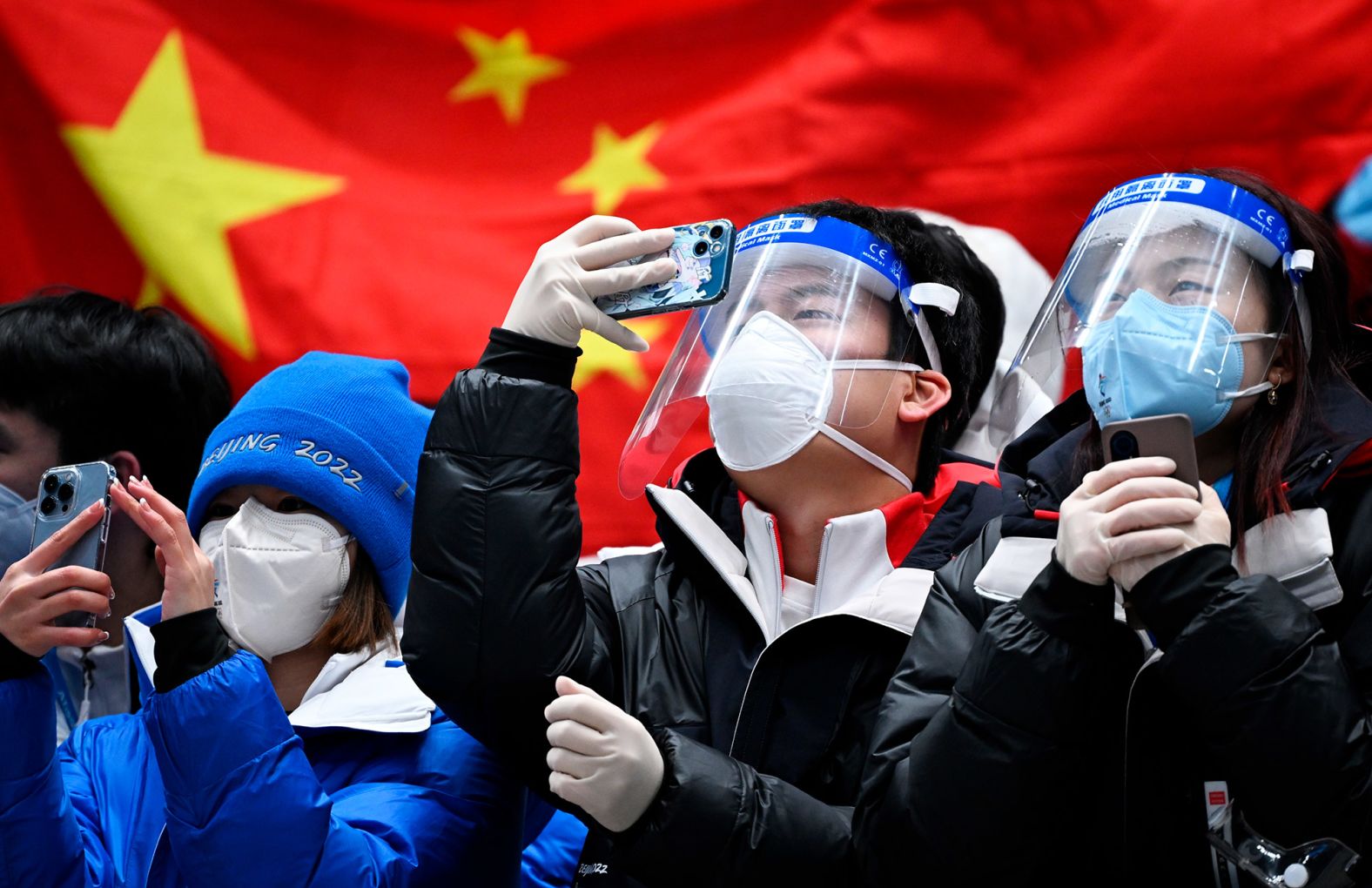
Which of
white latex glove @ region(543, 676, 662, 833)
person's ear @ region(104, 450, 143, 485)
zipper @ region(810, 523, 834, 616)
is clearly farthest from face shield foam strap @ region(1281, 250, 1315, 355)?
person's ear @ region(104, 450, 143, 485)

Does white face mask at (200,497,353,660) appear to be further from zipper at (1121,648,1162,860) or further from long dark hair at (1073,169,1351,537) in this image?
zipper at (1121,648,1162,860)

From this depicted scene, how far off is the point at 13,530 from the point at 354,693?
3.71 feet

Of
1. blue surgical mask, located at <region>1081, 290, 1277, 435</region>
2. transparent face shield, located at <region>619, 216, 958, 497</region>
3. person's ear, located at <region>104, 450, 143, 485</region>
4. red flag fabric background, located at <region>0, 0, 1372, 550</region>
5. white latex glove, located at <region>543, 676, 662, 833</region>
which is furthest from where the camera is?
red flag fabric background, located at <region>0, 0, 1372, 550</region>

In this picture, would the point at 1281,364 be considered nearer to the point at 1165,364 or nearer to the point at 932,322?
the point at 1165,364

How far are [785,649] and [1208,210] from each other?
1138 mm

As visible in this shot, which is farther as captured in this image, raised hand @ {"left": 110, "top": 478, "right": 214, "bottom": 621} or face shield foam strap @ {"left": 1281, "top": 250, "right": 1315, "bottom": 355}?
raised hand @ {"left": 110, "top": 478, "right": 214, "bottom": 621}

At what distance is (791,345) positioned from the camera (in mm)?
3252

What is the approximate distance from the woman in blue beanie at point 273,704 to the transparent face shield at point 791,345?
2.23 feet

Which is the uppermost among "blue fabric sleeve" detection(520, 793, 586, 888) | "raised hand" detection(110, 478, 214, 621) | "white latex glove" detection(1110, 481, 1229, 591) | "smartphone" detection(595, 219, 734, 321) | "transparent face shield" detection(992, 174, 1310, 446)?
"smartphone" detection(595, 219, 734, 321)

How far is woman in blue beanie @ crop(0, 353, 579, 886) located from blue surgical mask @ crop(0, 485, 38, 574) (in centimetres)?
52

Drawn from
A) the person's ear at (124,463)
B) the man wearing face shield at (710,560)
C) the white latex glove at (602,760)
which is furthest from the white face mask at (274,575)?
the white latex glove at (602,760)

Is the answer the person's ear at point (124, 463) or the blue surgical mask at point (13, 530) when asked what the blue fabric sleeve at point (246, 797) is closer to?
the blue surgical mask at point (13, 530)

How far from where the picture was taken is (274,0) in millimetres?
5508

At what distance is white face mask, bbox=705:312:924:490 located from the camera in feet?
10.5
